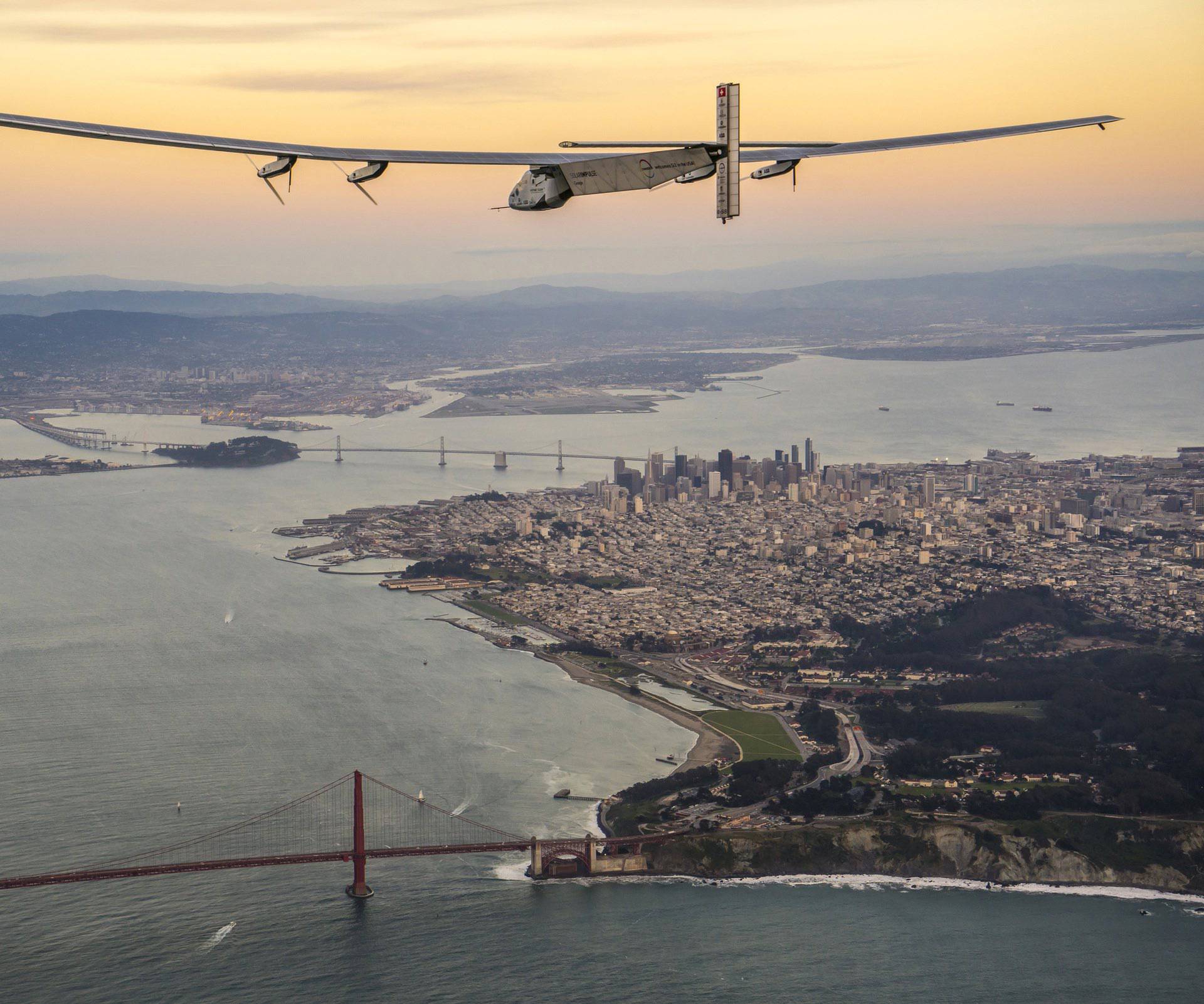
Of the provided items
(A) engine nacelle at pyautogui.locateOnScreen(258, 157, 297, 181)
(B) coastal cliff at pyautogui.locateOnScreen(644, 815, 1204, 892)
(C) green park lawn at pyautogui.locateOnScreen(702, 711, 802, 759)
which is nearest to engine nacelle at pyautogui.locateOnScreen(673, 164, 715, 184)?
(A) engine nacelle at pyautogui.locateOnScreen(258, 157, 297, 181)

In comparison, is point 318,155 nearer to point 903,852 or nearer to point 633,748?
point 903,852

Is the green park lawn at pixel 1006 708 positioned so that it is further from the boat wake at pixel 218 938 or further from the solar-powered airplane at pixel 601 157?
the solar-powered airplane at pixel 601 157

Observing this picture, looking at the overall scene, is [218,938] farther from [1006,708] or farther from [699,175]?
[1006,708]

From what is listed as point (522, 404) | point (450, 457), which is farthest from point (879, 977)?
point (522, 404)

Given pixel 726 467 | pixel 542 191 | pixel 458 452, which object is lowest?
pixel 458 452

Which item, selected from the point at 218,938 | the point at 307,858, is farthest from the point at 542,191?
the point at 307,858

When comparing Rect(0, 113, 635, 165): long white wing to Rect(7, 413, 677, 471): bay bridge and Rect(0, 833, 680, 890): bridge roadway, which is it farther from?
Rect(7, 413, 677, 471): bay bridge
